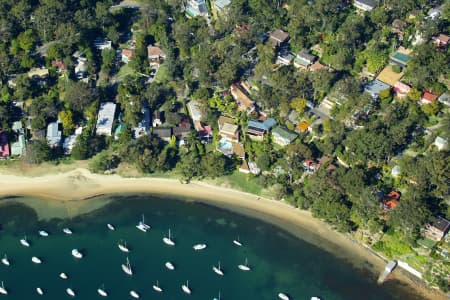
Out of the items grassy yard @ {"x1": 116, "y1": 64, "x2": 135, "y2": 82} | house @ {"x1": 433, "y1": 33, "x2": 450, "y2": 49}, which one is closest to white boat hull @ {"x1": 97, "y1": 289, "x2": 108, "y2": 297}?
grassy yard @ {"x1": 116, "y1": 64, "x2": 135, "y2": 82}

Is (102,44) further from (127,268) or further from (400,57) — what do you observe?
(400,57)

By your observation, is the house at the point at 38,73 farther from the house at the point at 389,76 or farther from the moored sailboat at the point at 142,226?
the house at the point at 389,76

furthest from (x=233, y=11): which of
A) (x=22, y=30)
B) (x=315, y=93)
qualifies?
(x=22, y=30)

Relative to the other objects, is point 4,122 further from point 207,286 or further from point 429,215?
point 429,215

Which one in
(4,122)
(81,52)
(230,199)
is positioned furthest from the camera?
(81,52)

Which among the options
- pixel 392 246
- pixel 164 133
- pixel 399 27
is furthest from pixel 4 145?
pixel 399 27
